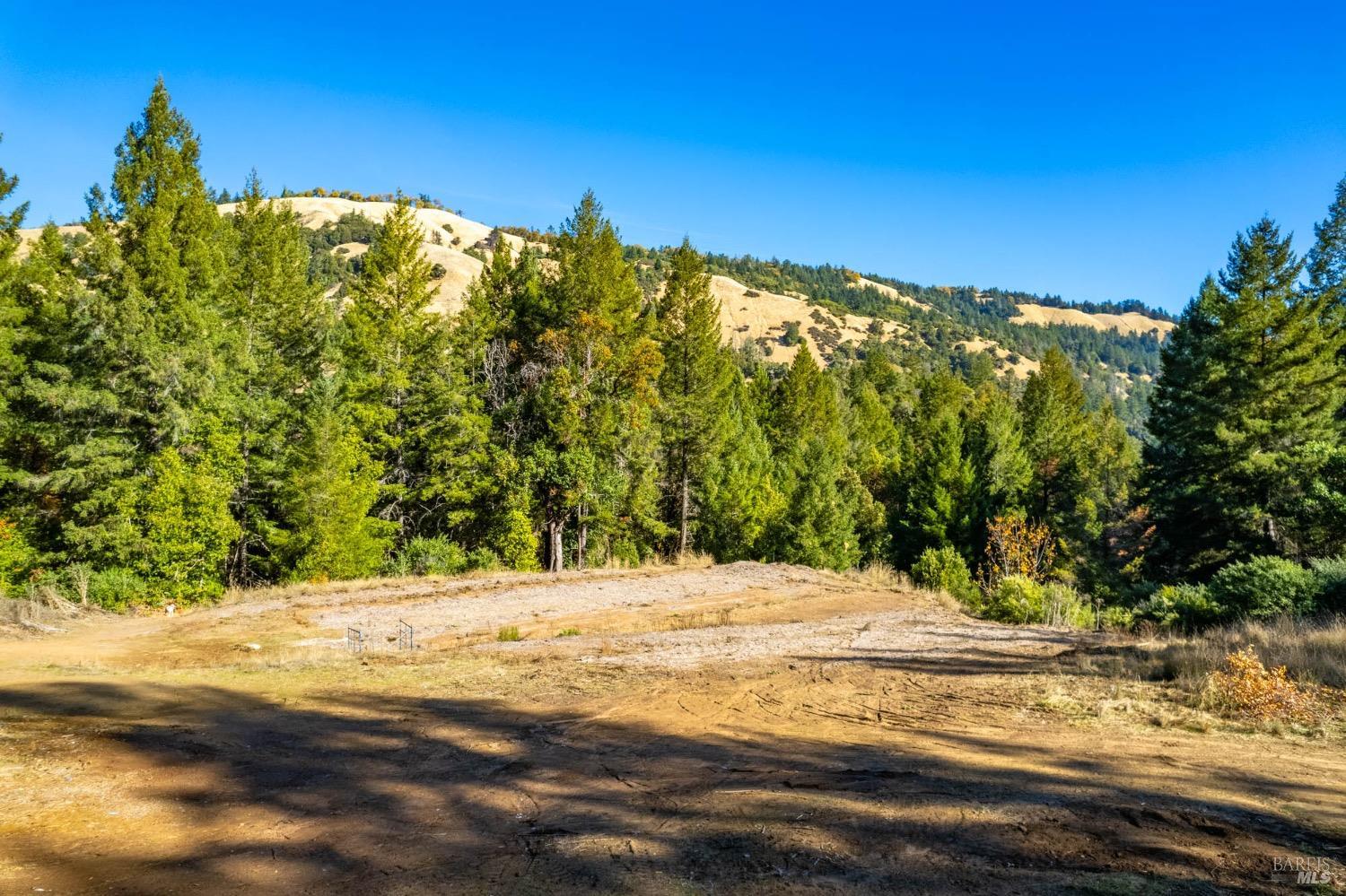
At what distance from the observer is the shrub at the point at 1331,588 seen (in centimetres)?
1403

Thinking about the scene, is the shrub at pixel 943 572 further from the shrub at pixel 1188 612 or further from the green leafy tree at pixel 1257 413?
the shrub at pixel 1188 612

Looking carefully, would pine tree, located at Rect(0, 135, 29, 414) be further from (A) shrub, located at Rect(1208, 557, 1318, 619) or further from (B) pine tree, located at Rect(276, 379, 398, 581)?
(A) shrub, located at Rect(1208, 557, 1318, 619)

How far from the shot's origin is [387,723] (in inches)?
359

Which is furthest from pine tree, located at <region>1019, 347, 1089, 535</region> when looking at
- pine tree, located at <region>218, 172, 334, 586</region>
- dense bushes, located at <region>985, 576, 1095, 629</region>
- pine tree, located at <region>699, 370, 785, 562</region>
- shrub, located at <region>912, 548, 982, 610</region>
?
pine tree, located at <region>218, 172, 334, 586</region>

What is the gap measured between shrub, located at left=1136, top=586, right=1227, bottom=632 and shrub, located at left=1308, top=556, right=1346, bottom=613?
5.35 feet

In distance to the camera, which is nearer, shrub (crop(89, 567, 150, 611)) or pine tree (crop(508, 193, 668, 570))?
shrub (crop(89, 567, 150, 611))

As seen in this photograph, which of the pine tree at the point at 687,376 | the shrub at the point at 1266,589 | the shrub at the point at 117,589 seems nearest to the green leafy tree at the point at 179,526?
the shrub at the point at 117,589

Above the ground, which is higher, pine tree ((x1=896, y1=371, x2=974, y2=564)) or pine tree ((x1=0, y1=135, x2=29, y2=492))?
pine tree ((x1=0, y1=135, x2=29, y2=492))

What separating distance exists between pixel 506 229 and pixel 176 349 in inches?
6328

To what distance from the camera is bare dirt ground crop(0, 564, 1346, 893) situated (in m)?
4.98

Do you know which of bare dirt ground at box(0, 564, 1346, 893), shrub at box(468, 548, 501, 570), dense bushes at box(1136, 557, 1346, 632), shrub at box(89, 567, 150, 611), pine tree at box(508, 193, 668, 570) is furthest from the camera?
pine tree at box(508, 193, 668, 570)

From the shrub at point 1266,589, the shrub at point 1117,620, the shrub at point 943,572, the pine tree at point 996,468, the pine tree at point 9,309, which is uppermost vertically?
the pine tree at point 9,309

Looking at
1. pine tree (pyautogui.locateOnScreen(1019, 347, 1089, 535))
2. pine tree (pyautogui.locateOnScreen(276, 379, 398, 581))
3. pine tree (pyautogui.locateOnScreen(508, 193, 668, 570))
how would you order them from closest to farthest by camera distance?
1. pine tree (pyautogui.locateOnScreen(276, 379, 398, 581))
2. pine tree (pyautogui.locateOnScreen(508, 193, 668, 570))
3. pine tree (pyautogui.locateOnScreen(1019, 347, 1089, 535))

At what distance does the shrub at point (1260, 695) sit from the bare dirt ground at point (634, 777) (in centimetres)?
75
